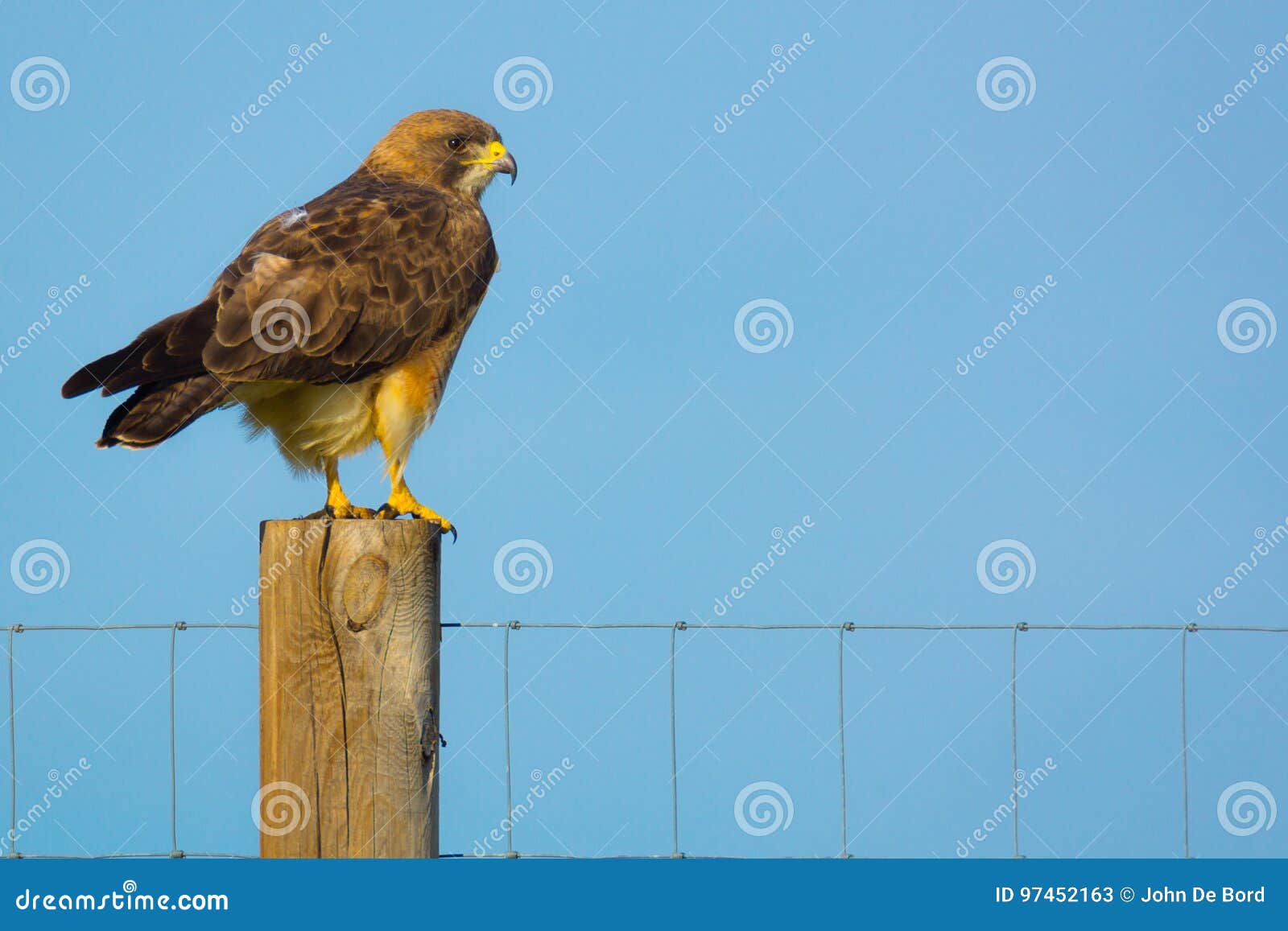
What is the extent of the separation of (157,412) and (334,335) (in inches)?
32.4

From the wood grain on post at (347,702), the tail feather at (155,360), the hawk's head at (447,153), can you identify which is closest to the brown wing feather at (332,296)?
the tail feather at (155,360)

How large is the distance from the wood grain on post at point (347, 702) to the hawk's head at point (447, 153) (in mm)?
3502

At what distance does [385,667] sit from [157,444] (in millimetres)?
1878

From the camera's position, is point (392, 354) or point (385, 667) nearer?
point (385, 667)

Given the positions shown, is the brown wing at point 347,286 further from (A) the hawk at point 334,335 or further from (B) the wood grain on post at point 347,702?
(B) the wood grain on post at point 347,702

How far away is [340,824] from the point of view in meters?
3.29

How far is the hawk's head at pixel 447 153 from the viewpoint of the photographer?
6.57m

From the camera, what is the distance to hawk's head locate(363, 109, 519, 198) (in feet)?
21.6

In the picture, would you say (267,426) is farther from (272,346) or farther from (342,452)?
(272,346)

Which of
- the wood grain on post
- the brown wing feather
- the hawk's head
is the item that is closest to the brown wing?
the brown wing feather

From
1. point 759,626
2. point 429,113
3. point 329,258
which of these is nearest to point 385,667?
point 759,626

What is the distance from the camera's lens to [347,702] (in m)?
3.29

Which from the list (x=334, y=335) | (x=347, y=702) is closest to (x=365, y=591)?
(x=347, y=702)

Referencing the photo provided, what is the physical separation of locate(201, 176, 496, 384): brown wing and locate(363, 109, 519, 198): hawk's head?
0.34 m
